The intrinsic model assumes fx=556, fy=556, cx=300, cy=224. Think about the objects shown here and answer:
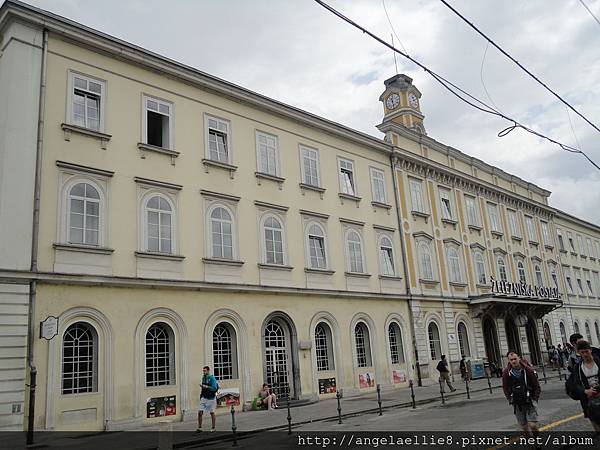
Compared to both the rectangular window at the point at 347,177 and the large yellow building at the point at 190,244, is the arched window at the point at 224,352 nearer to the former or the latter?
the large yellow building at the point at 190,244

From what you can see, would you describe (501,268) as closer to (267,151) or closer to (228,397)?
(267,151)

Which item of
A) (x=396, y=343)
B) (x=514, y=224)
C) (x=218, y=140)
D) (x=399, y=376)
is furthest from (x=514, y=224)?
(x=218, y=140)

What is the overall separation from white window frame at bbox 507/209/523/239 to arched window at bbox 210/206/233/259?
2387cm

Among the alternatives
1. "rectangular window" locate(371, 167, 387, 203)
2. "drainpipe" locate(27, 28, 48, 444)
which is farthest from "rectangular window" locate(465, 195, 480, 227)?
"drainpipe" locate(27, 28, 48, 444)

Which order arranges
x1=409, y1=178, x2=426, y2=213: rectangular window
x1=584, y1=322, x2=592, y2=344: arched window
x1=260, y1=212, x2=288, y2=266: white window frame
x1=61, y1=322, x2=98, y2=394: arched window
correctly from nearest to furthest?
x1=61, y1=322, x2=98, y2=394: arched window, x1=260, y1=212, x2=288, y2=266: white window frame, x1=409, y1=178, x2=426, y2=213: rectangular window, x1=584, y1=322, x2=592, y2=344: arched window

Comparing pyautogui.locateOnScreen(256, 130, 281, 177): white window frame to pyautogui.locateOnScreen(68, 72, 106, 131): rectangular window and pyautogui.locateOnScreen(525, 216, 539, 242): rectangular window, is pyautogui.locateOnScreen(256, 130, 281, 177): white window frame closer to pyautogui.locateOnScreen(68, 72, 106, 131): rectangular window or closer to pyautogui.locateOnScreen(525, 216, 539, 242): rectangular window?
pyautogui.locateOnScreen(68, 72, 106, 131): rectangular window

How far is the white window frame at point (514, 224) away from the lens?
37719 mm

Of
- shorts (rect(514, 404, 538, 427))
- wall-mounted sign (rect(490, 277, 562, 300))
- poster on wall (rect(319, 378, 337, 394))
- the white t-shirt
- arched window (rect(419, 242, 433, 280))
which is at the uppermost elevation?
arched window (rect(419, 242, 433, 280))

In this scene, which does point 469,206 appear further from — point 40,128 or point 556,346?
point 40,128

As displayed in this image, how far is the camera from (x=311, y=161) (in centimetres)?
2480

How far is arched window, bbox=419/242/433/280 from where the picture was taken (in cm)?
2878

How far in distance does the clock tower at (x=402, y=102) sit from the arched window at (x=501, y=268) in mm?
9409

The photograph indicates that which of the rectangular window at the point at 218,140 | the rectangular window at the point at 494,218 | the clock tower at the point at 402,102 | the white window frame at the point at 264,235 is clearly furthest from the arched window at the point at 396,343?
the clock tower at the point at 402,102

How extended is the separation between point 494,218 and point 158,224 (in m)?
24.8
